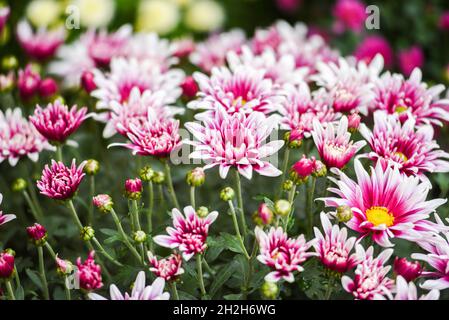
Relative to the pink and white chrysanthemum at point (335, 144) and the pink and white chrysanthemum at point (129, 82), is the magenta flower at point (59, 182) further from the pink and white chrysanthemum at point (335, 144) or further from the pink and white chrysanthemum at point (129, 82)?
the pink and white chrysanthemum at point (335, 144)

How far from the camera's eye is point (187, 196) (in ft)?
4.86

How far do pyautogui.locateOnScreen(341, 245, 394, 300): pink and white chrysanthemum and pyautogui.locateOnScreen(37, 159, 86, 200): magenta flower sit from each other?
1.73 feet

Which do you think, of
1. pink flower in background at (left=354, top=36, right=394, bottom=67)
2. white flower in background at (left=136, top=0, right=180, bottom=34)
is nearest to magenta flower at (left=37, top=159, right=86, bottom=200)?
pink flower in background at (left=354, top=36, right=394, bottom=67)

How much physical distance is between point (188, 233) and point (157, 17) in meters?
1.62

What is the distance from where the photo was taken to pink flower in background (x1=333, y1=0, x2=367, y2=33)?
229 cm

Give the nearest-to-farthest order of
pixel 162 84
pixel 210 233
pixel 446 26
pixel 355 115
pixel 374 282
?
1. pixel 374 282
2. pixel 355 115
3. pixel 210 233
4. pixel 162 84
5. pixel 446 26

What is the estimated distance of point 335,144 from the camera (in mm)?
1068

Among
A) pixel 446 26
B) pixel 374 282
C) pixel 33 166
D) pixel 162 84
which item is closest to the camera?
pixel 374 282

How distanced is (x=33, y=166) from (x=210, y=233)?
25.5 inches

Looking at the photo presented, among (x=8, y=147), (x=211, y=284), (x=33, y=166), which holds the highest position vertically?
(x=8, y=147)

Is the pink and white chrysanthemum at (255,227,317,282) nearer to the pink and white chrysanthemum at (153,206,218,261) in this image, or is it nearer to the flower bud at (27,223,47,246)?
the pink and white chrysanthemum at (153,206,218,261)
